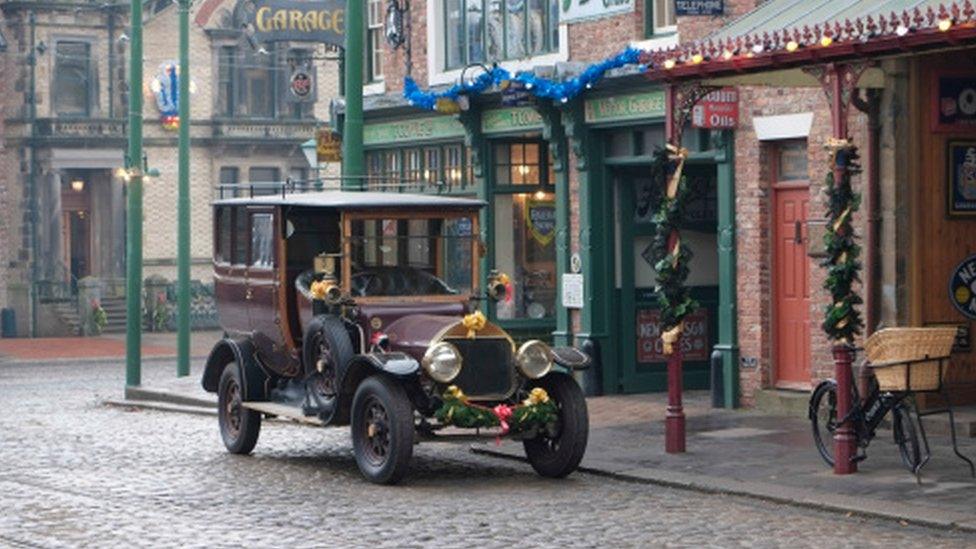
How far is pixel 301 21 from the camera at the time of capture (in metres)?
27.9

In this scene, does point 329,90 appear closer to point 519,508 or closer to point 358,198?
point 358,198

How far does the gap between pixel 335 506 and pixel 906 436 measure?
429 cm

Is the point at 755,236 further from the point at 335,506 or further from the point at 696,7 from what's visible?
the point at 335,506

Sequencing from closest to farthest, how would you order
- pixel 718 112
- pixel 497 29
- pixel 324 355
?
pixel 324 355, pixel 718 112, pixel 497 29

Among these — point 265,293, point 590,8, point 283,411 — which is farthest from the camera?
point 590,8

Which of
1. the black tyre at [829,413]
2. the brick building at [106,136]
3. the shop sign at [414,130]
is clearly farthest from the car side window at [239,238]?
the brick building at [106,136]

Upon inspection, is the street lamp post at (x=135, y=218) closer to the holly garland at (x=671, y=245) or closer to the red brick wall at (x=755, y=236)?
the red brick wall at (x=755, y=236)

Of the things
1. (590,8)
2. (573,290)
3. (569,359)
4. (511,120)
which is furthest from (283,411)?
(511,120)

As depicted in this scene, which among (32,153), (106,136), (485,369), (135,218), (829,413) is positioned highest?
(106,136)

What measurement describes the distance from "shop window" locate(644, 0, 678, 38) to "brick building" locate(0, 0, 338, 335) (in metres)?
30.4

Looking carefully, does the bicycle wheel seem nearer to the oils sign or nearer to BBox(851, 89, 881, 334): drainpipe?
BBox(851, 89, 881, 334): drainpipe

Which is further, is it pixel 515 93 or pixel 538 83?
pixel 515 93

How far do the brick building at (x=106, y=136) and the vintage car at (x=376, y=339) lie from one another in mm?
34656

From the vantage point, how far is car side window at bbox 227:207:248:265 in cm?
1942
